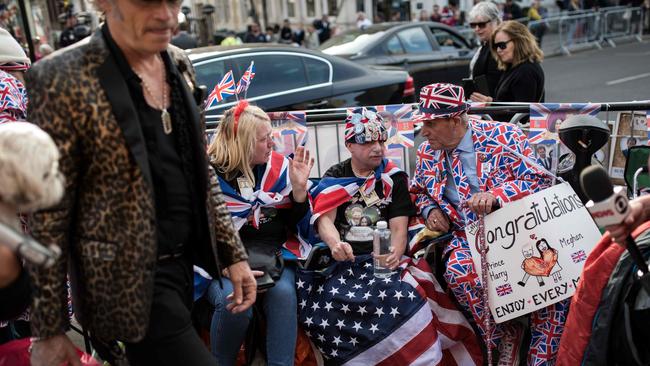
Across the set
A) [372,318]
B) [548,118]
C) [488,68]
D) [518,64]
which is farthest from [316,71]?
[372,318]

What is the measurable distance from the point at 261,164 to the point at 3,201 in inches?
82.0

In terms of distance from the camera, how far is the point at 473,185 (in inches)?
150

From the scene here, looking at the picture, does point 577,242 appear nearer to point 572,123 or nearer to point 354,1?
point 572,123

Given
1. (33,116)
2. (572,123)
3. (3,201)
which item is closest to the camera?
(3,201)

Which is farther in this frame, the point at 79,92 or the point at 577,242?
the point at 577,242

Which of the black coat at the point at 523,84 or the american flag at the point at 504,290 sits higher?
the black coat at the point at 523,84

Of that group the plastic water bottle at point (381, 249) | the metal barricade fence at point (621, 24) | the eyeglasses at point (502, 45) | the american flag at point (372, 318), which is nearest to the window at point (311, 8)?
the metal barricade fence at point (621, 24)

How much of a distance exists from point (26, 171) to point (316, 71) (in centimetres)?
659

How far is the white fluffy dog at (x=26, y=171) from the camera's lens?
1.72 m

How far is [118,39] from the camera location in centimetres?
215

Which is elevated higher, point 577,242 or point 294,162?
point 294,162

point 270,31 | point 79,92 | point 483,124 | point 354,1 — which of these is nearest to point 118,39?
point 79,92

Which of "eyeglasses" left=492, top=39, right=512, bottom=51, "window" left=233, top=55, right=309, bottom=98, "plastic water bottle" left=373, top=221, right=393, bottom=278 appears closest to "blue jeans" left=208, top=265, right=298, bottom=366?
"plastic water bottle" left=373, top=221, right=393, bottom=278

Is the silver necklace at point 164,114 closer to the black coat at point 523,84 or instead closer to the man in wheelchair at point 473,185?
the man in wheelchair at point 473,185
